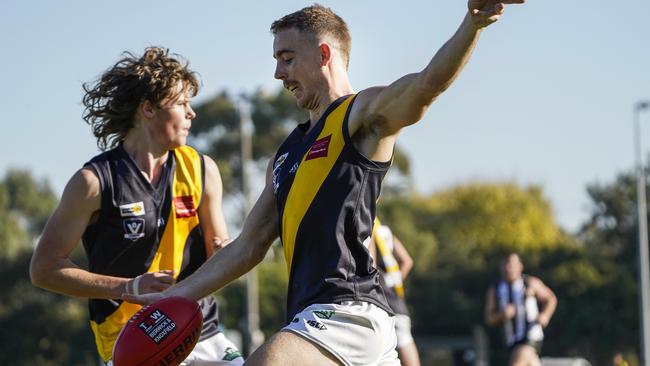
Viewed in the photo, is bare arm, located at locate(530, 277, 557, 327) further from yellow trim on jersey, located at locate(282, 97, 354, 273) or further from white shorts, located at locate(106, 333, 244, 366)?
yellow trim on jersey, located at locate(282, 97, 354, 273)

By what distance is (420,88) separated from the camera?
5262 mm

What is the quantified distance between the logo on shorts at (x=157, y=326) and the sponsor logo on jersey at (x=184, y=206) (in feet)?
5.51

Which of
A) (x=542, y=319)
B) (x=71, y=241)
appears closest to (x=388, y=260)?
(x=542, y=319)

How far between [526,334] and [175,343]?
41.4 feet

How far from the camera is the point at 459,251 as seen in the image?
66.9 meters

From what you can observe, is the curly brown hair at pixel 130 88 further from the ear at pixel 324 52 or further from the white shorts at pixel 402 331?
the white shorts at pixel 402 331

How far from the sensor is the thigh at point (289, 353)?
210 inches

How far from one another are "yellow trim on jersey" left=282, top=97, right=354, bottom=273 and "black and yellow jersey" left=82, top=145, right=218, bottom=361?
1.66 metres

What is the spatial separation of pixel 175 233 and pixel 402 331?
657cm

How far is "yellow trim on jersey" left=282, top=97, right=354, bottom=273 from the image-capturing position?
18.5 feet

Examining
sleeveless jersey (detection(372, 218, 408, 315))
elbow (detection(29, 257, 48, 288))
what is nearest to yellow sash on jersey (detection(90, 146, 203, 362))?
elbow (detection(29, 257, 48, 288))

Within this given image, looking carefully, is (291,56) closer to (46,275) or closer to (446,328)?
(46,275)

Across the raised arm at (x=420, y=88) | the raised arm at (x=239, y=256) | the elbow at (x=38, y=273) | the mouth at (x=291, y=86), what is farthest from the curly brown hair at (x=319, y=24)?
the elbow at (x=38, y=273)

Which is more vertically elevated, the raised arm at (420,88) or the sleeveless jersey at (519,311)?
the raised arm at (420,88)
